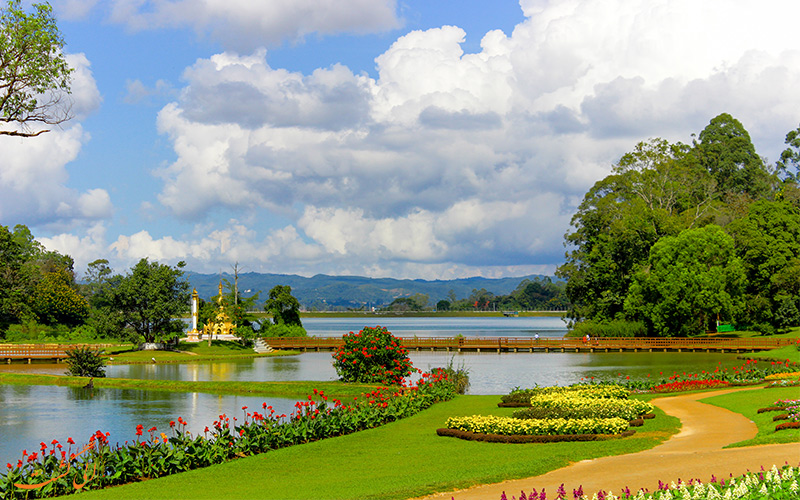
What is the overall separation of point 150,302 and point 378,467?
50.7m

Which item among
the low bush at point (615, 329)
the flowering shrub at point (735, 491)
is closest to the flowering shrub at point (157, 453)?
the flowering shrub at point (735, 491)

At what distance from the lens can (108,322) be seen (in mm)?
60562

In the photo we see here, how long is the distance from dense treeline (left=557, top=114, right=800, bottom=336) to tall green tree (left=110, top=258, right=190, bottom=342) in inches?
1467

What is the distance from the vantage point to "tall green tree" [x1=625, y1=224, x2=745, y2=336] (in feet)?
195

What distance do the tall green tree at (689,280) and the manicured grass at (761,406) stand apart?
37153 millimetres

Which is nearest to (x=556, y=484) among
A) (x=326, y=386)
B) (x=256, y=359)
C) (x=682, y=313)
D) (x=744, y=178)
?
(x=326, y=386)

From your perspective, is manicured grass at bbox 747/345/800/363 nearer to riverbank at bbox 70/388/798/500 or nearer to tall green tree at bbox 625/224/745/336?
tall green tree at bbox 625/224/745/336

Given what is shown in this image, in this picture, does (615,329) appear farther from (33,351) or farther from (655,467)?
(655,467)

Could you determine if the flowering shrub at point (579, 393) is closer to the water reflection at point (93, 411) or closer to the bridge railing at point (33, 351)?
→ the water reflection at point (93, 411)

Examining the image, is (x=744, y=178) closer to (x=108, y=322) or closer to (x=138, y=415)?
(x=108, y=322)

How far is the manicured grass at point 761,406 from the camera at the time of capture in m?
14.0

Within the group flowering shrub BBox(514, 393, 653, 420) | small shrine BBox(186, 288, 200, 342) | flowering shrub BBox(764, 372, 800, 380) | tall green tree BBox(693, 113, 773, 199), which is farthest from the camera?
tall green tree BBox(693, 113, 773, 199)

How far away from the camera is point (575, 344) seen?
65062 millimetres

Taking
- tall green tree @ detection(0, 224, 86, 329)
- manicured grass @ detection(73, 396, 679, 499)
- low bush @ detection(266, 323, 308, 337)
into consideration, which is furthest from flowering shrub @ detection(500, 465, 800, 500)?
tall green tree @ detection(0, 224, 86, 329)
